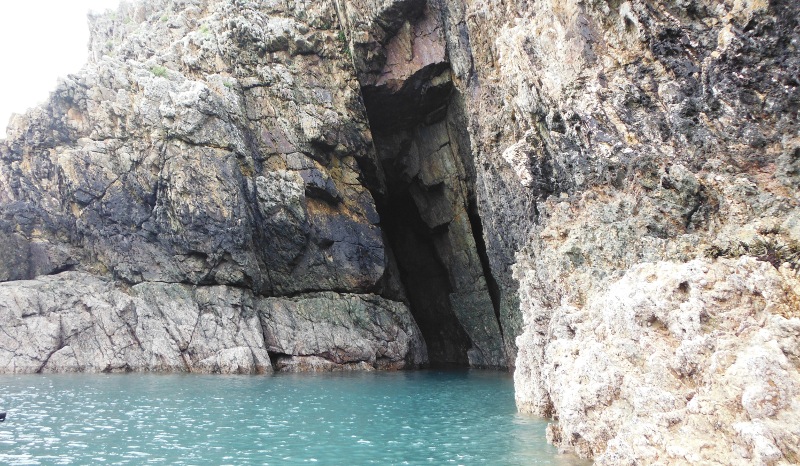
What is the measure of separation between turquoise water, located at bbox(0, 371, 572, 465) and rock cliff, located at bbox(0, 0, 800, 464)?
258cm

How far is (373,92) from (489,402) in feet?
86.0

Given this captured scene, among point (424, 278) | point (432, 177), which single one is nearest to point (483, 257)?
point (432, 177)

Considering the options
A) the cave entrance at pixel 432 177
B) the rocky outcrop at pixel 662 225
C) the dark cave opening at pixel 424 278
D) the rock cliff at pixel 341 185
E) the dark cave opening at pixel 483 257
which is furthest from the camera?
the dark cave opening at pixel 424 278

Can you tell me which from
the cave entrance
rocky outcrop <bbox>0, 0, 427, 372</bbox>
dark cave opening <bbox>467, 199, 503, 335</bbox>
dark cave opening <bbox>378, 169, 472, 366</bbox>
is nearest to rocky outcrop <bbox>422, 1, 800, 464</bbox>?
the cave entrance

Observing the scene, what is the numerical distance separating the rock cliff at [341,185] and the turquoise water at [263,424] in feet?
8.47

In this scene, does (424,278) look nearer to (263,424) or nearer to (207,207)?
(207,207)

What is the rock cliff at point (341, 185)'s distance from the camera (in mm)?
17703

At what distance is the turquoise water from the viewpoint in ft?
48.8

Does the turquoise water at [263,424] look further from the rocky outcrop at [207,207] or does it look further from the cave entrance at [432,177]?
the cave entrance at [432,177]

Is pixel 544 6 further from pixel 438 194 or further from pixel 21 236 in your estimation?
pixel 21 236

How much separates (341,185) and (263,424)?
88.7 feet

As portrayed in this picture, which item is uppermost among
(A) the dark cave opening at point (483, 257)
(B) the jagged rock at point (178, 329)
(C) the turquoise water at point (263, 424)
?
(A) the dark cave opening at point (483, 257)

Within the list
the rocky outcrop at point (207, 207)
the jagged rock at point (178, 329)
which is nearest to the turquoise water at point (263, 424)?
the jagged rock at point (178, 329)

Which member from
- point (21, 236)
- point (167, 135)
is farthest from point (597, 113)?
point (21, 236)
